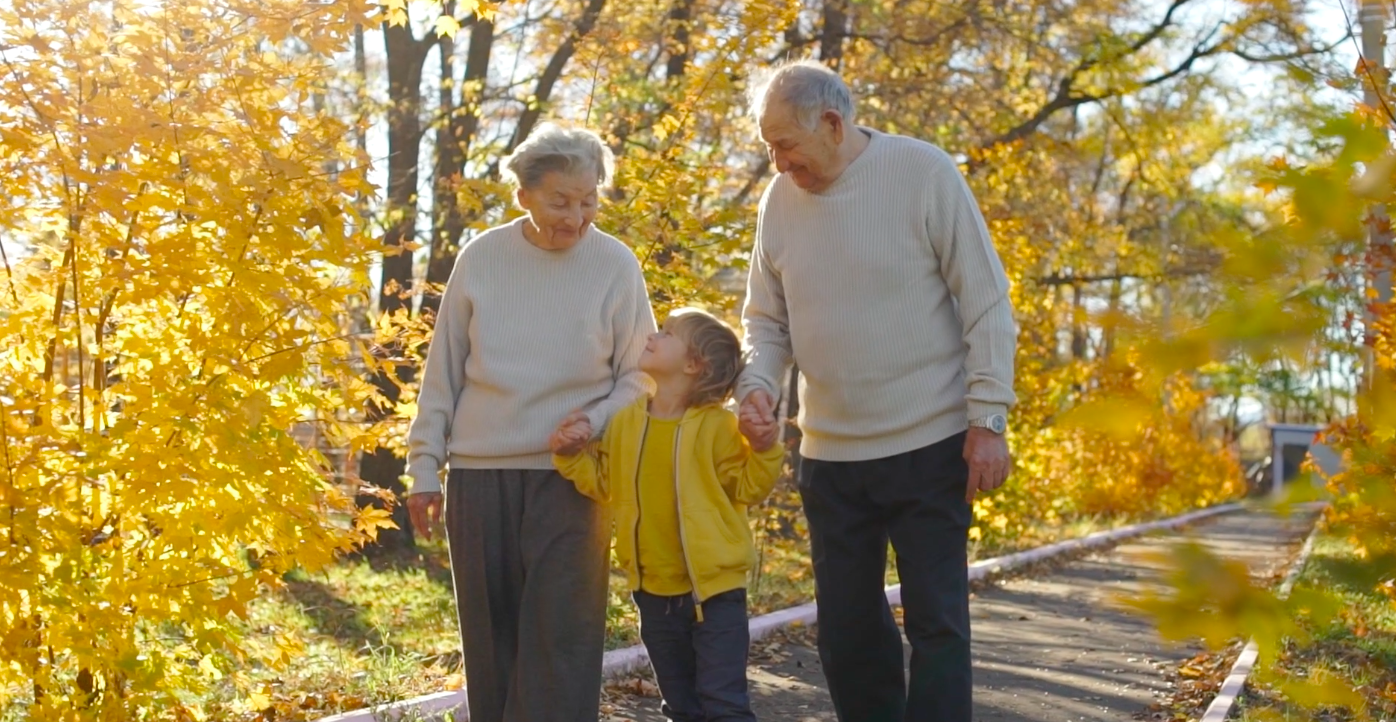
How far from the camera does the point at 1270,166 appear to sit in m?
1.36

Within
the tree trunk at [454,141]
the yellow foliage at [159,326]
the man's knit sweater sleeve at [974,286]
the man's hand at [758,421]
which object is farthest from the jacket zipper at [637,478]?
the tree trunk at [454,141]

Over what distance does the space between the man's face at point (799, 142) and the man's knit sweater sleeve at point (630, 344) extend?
1.79 feet

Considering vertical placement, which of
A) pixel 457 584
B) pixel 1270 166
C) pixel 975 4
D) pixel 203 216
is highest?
pixel 975 4

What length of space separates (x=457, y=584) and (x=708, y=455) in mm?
742

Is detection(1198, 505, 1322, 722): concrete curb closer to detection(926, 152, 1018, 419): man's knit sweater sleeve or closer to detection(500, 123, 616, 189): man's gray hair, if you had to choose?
detection(926, 152, 1018, 419): man's knit sweater sleeve

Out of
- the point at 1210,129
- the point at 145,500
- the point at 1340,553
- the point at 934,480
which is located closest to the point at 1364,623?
the point at 934,480

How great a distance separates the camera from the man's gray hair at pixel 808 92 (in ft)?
12.9

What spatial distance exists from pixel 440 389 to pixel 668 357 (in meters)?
0.61

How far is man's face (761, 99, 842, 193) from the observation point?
13.0 feet

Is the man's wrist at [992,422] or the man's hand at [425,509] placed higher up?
the man's wrist at [992,422]

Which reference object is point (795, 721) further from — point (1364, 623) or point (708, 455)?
point (1364, 623)

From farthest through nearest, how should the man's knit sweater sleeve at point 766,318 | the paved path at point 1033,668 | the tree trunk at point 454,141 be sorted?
the tree trunk at point 454,141
the paved path at point 1033,668
the man's knit sweater sleeve at point 766,318

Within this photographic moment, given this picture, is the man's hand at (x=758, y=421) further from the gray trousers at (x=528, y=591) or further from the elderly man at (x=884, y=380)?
the gray trousers at (x=528, y=591)

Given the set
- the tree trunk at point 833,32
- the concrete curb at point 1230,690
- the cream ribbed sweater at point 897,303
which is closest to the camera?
the cream ribbed sweater at point 897,303
